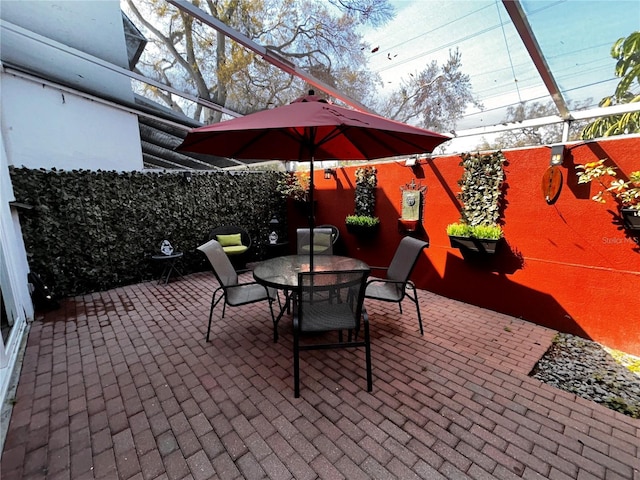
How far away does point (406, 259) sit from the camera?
122 inches

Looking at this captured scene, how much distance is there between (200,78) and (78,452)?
17.6 ft

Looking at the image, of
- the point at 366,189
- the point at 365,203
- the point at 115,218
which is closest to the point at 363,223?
the point at 365,203

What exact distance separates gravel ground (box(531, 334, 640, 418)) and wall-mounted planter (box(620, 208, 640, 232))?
4.13ft

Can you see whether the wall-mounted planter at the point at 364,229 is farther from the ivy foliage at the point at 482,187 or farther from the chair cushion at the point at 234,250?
the chair cushion at the point at 234,250

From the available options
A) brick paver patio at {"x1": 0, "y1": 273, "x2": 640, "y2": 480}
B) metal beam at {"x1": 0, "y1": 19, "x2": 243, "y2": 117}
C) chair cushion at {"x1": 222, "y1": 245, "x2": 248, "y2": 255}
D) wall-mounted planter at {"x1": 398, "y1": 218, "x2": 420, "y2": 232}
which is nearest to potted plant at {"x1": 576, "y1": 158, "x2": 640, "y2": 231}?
brick paver patio at {"x1": 0, "y1": 273, "x2": 640, "y2": 480}

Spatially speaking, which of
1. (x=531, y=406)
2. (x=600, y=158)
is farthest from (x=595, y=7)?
(x=531, y=406)

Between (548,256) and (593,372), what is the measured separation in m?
1.24

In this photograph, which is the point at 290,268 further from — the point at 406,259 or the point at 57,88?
the point at 57,88

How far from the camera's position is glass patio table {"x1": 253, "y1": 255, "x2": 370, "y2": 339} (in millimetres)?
2509

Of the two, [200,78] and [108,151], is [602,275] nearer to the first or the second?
[200,78]

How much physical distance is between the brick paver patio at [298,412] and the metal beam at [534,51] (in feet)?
8.17

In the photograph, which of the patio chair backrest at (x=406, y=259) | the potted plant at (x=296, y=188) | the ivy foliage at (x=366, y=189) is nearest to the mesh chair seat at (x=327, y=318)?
the patio chair backrest at (x=406, y=259)

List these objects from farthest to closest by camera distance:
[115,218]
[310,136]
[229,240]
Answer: [229,240]
[115,218]
[310,136]

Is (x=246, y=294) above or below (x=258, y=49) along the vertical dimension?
below
